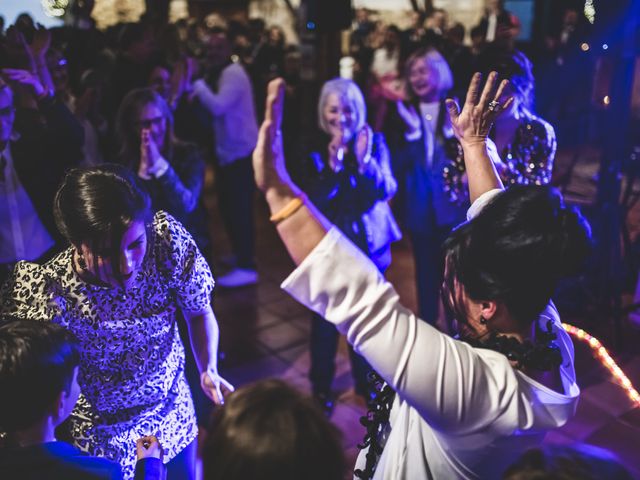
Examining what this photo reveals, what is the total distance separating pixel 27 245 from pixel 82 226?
1635mm

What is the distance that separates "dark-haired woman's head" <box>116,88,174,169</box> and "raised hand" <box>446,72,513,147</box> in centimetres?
190

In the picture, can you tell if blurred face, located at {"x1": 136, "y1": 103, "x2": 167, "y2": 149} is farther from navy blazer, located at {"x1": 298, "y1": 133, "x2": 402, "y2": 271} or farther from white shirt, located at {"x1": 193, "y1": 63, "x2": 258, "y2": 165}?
white shirt, located at {"x1": 193, "y1": 63, "x2": 258, "y2": 165}

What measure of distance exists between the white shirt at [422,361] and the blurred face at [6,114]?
239 cm

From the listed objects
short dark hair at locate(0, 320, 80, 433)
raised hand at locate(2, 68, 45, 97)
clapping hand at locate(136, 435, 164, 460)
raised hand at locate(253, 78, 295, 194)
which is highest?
raised hand at locate(2, 68, 45, 97)

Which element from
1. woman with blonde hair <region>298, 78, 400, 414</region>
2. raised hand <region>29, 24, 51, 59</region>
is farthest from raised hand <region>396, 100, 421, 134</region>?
raised hand <region>29, 24, 51, 59</region>

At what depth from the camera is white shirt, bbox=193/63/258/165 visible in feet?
16.1

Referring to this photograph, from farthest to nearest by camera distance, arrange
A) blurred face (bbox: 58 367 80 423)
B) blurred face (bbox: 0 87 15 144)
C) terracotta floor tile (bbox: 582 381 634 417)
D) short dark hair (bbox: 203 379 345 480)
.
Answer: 1. terracotta floor tile (bbox: 582 381 634 417)
2. blurred face (bbox: 0 87 15 144)
3. blurred face (bbox: 58 367 80 423)
4. short dark hair (bbox: 203 379 345 480)

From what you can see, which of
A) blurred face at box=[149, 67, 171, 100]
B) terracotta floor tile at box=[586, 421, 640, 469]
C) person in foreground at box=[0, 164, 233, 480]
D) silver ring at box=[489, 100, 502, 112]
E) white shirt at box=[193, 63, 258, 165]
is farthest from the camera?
white shirt at box=[193, 63, 258, 165]

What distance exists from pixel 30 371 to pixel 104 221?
448 millimetres

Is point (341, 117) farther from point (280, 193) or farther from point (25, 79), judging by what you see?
point (280, 193)

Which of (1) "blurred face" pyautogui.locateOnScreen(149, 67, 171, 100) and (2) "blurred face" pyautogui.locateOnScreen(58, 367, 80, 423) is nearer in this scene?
(2) "blurred face" pyautogui.locateOnScreen(58, 367, 80, 423)

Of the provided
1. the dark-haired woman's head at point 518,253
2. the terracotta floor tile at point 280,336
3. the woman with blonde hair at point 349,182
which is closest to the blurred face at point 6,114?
→ the woman with blonde hair at point 349,182

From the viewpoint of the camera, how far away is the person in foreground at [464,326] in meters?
0.95

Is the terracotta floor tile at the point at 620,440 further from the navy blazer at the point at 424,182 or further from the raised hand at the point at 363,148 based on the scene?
the raised hand at the point at 363,148
